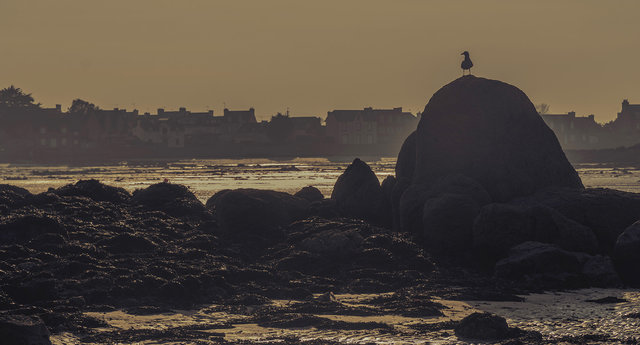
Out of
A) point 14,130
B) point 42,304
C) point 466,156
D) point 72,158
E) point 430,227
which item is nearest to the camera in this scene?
point 42,304

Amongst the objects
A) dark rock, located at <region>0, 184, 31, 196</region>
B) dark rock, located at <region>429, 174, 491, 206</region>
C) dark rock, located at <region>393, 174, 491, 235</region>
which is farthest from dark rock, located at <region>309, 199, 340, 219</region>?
dark rock, located at <region>0, 184, 31, 196</region>

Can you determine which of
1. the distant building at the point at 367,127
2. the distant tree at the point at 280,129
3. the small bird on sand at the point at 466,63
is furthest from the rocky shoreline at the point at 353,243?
the distant building at the point at 367,127

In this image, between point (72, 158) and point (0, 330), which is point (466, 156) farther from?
point (72, 158)

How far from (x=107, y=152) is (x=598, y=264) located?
103 meters

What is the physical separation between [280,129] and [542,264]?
352 feet

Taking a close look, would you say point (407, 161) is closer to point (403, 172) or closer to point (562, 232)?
point (403, 172)

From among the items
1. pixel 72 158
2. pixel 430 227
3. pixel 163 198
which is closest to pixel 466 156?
pixel 430 227

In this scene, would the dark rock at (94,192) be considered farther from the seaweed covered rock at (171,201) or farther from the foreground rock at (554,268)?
the foreground rock at (554,268)

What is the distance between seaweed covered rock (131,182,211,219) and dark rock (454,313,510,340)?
13468 mm

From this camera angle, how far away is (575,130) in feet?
498

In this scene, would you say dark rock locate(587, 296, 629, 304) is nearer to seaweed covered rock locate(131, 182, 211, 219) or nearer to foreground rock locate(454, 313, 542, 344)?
Answer: foreground rock locate(454, 313, 542, 344)

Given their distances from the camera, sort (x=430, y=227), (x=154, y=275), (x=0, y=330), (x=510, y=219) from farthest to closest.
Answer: (x=430, y=227) → (x=510, y=219) → (x=154, y=275) → (x=0, y=330)

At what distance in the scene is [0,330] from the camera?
43.4 ft

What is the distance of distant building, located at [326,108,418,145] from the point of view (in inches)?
5300
